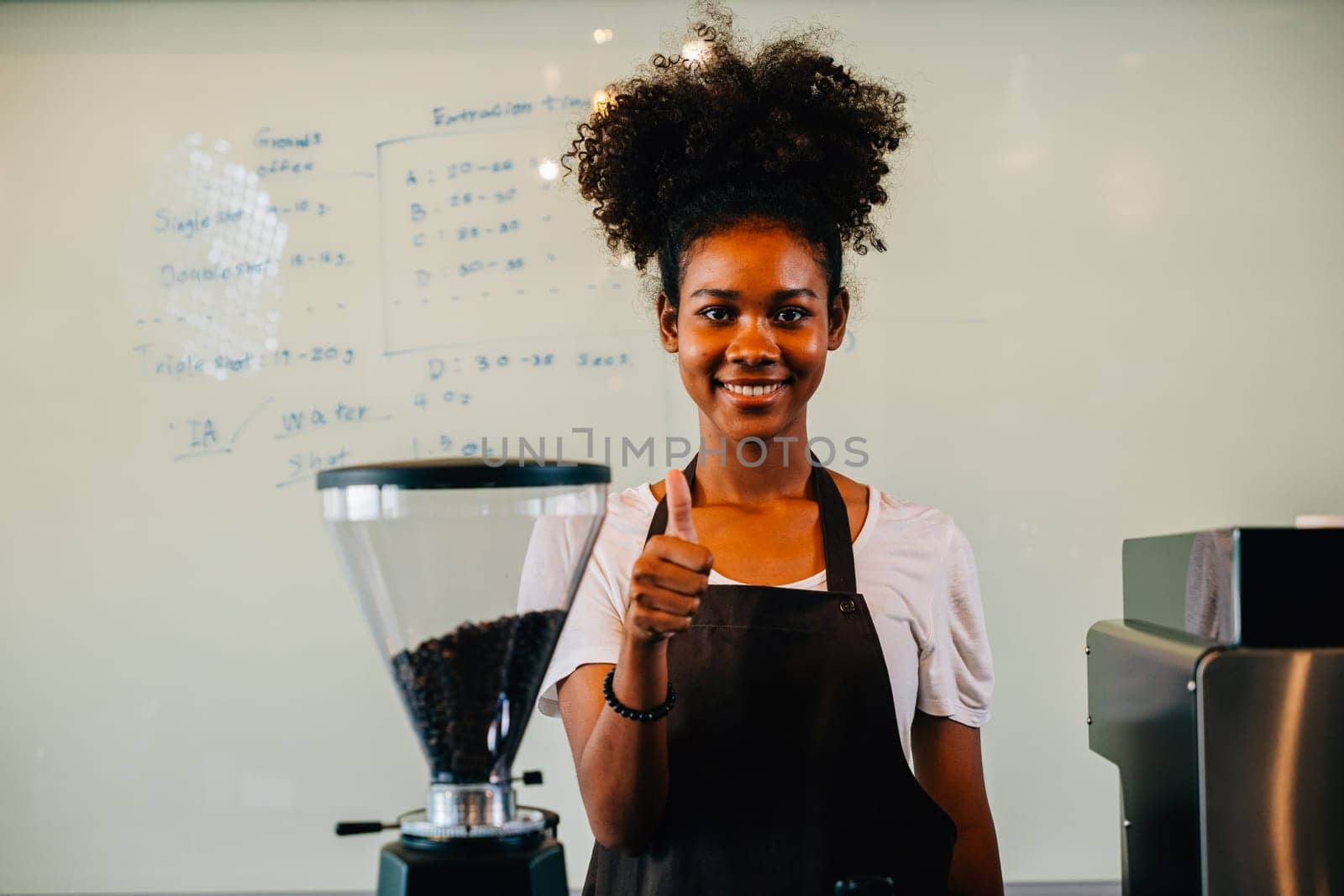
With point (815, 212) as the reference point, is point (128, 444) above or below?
below

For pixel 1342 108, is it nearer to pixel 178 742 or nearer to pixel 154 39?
pixel 154 39

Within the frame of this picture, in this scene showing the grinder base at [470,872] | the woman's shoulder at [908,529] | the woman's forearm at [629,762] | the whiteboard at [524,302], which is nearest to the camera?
the grinder base at [470,872]

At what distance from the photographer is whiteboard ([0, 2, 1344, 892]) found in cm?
215

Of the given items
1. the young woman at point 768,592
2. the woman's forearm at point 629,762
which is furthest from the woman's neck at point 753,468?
the woman's forearm at point 629,762

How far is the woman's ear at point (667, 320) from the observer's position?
1402 mm

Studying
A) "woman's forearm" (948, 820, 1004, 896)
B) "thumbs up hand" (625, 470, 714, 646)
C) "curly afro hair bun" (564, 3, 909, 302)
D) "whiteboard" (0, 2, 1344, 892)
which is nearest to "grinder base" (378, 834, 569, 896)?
"thumbs up hand" (625, 470, 714, 646)

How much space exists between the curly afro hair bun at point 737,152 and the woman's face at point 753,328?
0.04 m

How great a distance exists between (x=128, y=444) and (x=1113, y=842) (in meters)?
1.92

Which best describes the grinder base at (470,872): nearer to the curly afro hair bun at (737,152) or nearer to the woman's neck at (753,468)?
the woman's neck at (753,468)

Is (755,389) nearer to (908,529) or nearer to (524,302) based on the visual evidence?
(908,529)

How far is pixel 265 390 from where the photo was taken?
215 cm

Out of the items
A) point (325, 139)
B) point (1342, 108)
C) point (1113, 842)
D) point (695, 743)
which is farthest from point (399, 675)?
point (1342, 108)

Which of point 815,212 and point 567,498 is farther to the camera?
point 815,212

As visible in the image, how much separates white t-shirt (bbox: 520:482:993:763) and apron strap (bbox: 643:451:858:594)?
0.02 metres
